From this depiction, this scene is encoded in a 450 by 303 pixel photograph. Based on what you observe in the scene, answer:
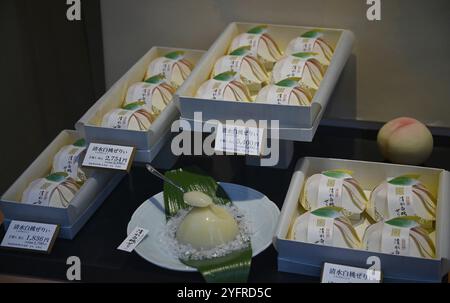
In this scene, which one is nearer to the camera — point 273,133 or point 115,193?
point 273,133

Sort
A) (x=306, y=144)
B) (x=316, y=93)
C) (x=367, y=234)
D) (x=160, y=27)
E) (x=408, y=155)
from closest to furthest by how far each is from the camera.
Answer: (x=367, y=234)
(x=316, y=93)
(x=408, y=155)
(x=306, y=144)
(x=160, y=27)

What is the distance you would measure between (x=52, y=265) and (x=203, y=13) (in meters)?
0.80

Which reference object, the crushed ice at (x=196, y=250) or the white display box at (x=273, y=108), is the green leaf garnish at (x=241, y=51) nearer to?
the white display box at (x=273, y=108)

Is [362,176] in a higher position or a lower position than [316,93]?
lower

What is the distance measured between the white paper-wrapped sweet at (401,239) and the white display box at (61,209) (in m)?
0.59

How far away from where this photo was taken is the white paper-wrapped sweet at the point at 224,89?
4.73 ft

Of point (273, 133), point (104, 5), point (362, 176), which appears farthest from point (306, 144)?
point (104, 5)

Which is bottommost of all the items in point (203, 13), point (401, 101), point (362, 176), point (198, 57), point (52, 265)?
point (52, 265)

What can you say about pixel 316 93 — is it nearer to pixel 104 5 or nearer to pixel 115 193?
pixel 115 193

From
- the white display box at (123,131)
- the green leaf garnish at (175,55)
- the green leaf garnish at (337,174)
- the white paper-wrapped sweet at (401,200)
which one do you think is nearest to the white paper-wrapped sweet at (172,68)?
the green leaf garnish at (175,55)

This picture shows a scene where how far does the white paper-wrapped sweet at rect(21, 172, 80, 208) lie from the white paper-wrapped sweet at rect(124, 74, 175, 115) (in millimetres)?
257

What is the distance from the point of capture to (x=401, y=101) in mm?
1698

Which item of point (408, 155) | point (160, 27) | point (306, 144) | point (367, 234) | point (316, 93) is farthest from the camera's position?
point (160, 27)

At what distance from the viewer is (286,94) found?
1.41m
